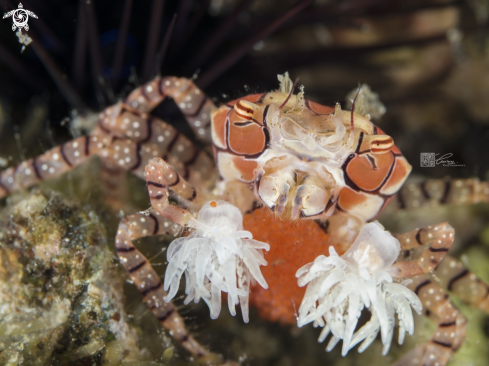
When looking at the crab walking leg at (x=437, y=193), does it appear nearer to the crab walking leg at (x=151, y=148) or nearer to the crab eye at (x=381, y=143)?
the crab eye at (x=381, y=143)

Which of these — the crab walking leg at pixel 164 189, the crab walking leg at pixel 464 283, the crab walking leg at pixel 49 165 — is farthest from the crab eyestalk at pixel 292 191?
the crab walking leg at pixel 464 283

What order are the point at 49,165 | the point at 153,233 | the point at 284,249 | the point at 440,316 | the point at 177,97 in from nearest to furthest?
the point at 284,249, the point at 153,233, the point at 440,316, the point at 49,165, the point at 177,97

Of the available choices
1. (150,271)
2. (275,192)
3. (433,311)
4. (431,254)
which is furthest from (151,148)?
(433,311)

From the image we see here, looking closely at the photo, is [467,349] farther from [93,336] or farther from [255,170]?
[93,336]

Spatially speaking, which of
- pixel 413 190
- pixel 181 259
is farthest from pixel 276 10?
pixel 181 259

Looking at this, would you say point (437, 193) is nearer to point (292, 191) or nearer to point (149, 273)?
point (292, 191)

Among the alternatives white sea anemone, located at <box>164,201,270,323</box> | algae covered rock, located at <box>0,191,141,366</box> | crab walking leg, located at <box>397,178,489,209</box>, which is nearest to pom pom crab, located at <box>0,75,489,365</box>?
white sea anemone, located at <box>164,201,270,323</box>
